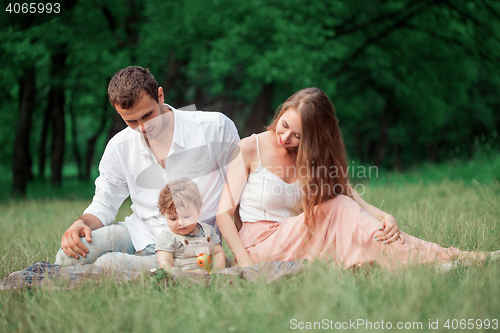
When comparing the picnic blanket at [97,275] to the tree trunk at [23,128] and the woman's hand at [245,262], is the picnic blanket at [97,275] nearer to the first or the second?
the woman's hand at [245,262]

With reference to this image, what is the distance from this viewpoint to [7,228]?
4.60m

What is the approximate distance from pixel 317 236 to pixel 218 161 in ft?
3.23

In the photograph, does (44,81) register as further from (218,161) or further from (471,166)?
(471,166)

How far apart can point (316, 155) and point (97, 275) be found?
1.63 m

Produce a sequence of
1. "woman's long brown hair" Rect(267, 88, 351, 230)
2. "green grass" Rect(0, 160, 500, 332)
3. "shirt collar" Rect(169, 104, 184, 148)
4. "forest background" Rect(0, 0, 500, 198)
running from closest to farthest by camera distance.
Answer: "green grass" Rect(0, 160, 500, 332), "woman's long brown hair" Rect(267, 88, 351, 230), "shirt collar" Rect(169, 104, 184, 148), "forest background" Rect(0, 0, 500, 198)

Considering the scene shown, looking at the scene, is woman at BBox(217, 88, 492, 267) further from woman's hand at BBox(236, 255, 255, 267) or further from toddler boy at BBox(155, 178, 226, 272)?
toddler boy at BBox(155, 178, 226, 272)

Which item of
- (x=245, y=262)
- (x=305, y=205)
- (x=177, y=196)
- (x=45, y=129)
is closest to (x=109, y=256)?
(x=177, y=196)

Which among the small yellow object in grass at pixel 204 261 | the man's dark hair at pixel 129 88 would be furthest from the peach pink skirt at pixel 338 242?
the man's dark hair at pixel 129 88

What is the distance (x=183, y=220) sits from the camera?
2.73 meters

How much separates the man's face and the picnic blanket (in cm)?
100

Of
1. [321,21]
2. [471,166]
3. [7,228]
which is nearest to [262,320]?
[7,228]

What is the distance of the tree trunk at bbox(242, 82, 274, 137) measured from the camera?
1066cm

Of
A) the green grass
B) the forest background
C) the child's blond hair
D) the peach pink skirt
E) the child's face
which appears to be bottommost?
the green grass

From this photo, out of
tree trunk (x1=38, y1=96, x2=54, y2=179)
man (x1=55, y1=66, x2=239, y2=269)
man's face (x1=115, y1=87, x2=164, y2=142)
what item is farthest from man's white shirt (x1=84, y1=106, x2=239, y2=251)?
tree trunk (x1=38, y1=96, x2=54, y2=179)
